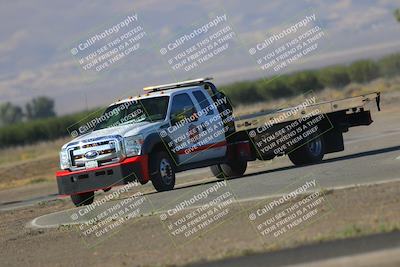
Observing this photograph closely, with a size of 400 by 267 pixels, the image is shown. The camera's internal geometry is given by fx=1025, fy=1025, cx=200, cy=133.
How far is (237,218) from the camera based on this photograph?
15.3 meters

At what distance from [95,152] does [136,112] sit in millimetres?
1548

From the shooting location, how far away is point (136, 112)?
846 inches

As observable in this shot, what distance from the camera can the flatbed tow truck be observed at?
20266mm

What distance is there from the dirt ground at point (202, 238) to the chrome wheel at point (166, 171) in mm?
3306

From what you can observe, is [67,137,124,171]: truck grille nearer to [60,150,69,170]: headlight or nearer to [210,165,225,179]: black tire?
[60,150,69,170]: headlight

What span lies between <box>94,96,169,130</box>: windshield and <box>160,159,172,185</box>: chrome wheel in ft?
3.47

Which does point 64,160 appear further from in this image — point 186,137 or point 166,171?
point 186,137

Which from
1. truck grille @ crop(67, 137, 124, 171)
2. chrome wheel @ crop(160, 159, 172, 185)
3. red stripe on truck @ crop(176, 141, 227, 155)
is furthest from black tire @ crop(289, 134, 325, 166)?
truck grille @ crop(67, 137, 124, 171)

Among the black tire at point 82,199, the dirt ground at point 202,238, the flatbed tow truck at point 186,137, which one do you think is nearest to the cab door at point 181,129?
the flatbed tow truck at point 186,137

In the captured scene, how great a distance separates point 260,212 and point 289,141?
760cm

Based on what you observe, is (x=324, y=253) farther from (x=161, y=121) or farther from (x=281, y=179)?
(x=161, y=121)

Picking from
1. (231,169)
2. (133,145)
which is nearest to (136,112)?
(133,145)

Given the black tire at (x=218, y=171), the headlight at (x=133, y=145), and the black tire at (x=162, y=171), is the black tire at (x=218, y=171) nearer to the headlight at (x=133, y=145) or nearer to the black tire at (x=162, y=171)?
the black tire at (x=162, y=171)

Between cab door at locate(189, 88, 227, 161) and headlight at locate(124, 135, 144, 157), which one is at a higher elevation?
headlight at locate(124, 135, 144, 157)
